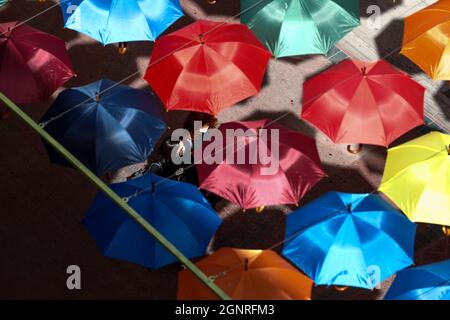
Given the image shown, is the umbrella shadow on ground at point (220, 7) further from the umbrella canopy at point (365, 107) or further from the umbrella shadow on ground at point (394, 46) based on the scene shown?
the umbrella canopy at point (365, 107)

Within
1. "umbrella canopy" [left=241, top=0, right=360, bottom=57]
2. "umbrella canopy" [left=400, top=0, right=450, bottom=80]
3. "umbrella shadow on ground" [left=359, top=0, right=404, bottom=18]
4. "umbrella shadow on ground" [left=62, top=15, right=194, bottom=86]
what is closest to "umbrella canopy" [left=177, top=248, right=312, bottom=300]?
"umbrella canopy" [left=241, top=0, right=360, bottom=57]

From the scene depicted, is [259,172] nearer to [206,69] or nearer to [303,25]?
[206,69]

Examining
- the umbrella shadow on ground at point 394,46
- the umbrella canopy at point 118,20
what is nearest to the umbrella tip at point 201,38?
the umbrella canopy at point 118,20

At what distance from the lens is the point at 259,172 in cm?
1221

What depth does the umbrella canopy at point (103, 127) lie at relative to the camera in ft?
41.6

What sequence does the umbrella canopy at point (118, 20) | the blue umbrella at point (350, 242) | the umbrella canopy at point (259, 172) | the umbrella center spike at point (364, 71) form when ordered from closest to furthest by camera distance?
the blue umbrella at point (350, 242) → the umbrella canopy at point (259, 172) → the umbrella center spike at point (364, 71) → the umbrella canopy at point (118, 20)

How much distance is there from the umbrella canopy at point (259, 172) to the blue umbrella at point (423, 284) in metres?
1.82

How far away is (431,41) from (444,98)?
155cm

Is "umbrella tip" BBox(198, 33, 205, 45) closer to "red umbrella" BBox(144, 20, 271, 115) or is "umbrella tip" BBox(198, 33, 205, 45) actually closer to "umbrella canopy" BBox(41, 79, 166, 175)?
"red umbrella" BBox(144, 20, 271, 115)

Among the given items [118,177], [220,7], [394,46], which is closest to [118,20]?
[118,177]

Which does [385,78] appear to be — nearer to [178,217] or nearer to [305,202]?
[305,202]
